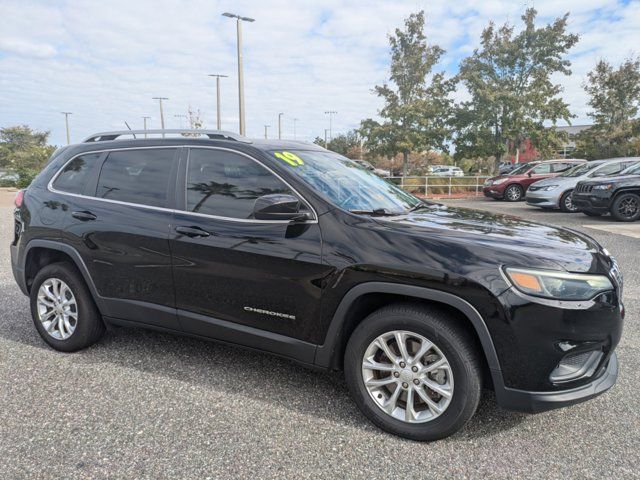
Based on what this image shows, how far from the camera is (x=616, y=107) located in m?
27.1

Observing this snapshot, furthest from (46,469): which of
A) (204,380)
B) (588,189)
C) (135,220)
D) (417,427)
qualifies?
(588,189)

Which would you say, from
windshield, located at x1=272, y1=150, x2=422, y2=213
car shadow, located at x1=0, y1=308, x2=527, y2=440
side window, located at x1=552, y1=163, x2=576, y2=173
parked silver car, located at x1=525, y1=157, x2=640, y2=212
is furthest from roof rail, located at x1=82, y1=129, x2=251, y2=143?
side window, located at x1=552, y1=163, x2=576, y2=173

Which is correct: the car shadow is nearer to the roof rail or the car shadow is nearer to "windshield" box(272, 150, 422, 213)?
"windshield" box(272, 150, 422, 213)

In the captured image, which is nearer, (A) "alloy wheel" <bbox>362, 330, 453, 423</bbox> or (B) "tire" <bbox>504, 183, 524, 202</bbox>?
(A) "alloy wheel" <bbox>362, 330, 453, 423</bbox>

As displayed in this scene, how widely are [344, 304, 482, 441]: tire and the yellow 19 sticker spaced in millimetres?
1139

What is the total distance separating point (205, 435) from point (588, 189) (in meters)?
12.2

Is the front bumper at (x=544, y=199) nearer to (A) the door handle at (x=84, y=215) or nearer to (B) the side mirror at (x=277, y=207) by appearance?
(B) the side mirror at (x=277, y=207)

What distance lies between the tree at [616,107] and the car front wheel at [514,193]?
1289 cm

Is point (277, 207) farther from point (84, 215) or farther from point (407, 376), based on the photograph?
point (84, 215)

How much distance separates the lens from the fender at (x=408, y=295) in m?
2.36

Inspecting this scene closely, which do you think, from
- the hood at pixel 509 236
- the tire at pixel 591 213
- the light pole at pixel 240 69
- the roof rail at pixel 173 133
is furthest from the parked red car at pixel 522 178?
the roof rail at pixel 173 133

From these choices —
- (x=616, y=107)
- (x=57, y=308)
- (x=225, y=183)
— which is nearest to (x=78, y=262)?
(x=57, y=308)

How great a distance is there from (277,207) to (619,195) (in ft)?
38.3

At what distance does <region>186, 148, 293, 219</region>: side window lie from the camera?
301 centimetres
